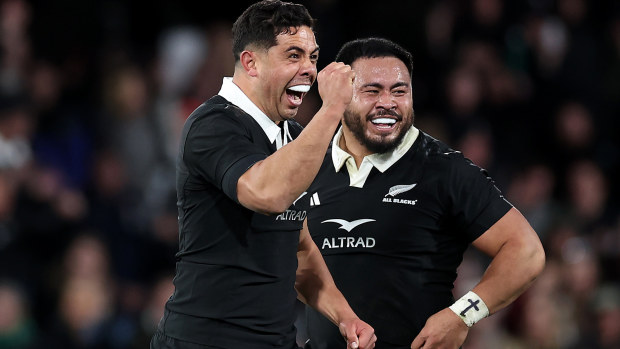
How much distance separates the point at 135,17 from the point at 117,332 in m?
3.31

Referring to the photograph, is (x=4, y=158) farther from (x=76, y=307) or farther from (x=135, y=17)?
(x=135, y=17)

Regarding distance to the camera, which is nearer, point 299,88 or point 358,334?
point 299,88

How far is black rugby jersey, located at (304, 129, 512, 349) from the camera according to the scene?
440 centimetres

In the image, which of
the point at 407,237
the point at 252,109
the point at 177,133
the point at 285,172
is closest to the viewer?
the point at 285,172

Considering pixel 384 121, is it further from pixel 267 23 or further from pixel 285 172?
pixel 285 172

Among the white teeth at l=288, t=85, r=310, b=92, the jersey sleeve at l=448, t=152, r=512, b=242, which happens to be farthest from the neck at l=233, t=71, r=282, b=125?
the jersey sleeve at l=448, t=152, r=512, b=242

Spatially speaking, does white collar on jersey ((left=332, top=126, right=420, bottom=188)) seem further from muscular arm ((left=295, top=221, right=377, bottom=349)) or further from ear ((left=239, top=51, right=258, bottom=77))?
ear ((left=239, top=51, right=258, bottom=77))

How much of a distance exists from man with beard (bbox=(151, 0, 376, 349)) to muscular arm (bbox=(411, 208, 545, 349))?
0.65m

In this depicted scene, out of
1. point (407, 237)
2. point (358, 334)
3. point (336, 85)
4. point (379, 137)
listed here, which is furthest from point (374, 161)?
point (336, 85)

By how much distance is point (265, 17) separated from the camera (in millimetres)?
3830

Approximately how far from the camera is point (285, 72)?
3.79m

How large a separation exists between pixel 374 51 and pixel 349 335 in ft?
4.47

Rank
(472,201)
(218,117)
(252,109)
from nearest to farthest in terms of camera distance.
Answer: (218,117)
(252,109)
(472,201)

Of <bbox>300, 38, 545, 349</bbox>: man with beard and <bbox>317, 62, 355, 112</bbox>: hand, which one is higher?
<bbox>317, 62, 355, 112</bbox>: hand
